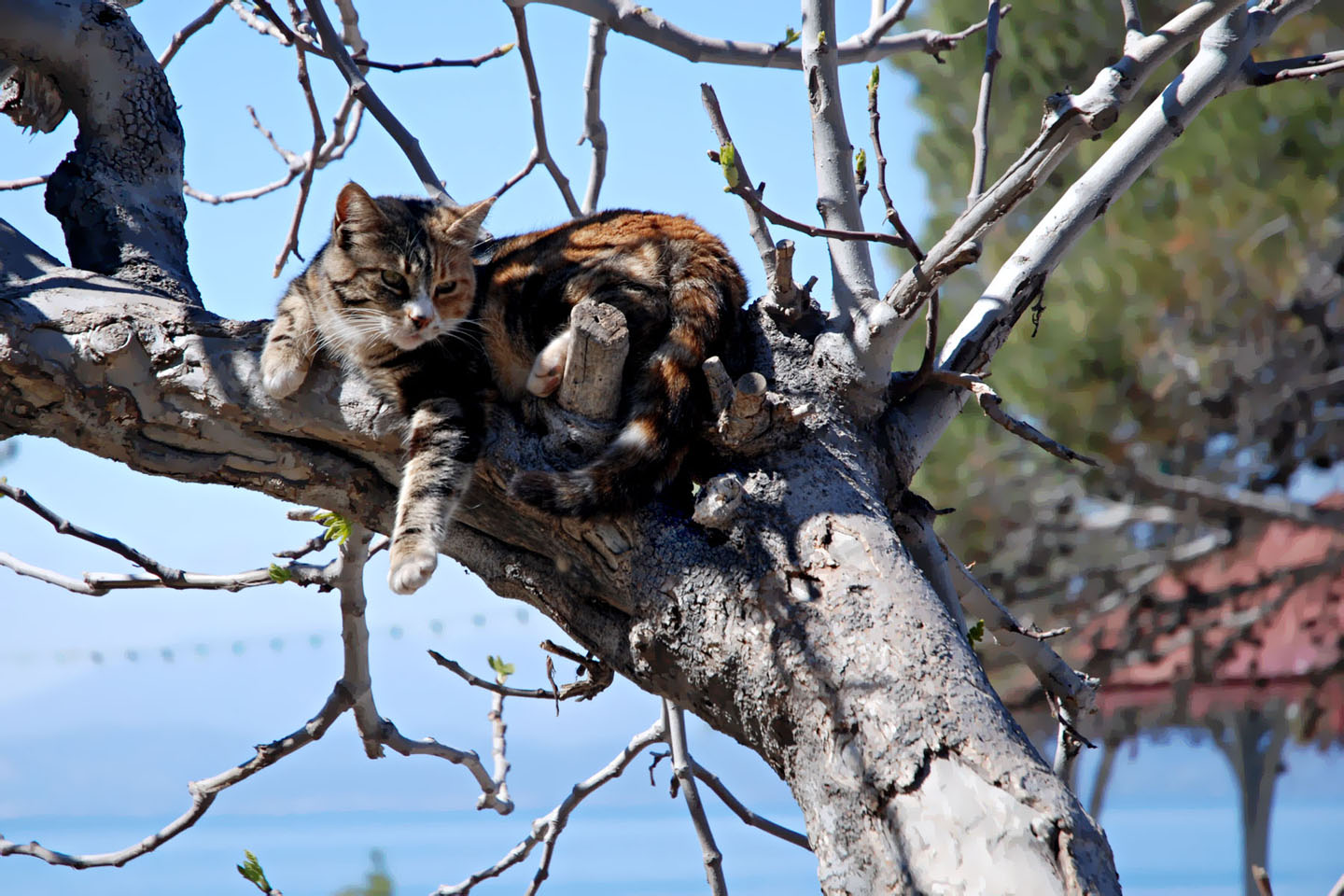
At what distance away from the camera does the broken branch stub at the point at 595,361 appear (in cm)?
180

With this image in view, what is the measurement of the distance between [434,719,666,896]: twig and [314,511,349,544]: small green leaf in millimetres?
912

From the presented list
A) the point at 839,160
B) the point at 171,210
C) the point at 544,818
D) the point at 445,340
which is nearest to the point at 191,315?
the point at 171,210

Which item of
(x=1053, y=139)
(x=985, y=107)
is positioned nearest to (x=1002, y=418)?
(x=1053, y=139)

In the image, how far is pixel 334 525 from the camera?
216cm

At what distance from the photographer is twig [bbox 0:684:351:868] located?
221 cm

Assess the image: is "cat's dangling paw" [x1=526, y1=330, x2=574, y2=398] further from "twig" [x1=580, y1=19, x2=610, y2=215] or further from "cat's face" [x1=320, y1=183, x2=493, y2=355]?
"twig" [x1=580, y1=19, x2=610, y2=215]

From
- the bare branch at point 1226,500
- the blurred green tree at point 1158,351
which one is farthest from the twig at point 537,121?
the bare branch at point 1226,500

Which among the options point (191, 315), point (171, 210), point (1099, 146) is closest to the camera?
point (191, 315)

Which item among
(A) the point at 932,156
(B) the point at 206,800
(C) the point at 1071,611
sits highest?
(A) the point at 932,156

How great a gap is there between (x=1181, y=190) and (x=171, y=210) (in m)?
7.44

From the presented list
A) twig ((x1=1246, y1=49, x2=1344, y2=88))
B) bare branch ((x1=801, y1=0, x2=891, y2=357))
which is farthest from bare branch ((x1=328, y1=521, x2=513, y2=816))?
twig ((x1=1246, y1=49, x2=1344, y2=88))

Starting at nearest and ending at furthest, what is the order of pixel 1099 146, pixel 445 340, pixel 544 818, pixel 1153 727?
pixel 445 340, pixel 544 818, pixel 1099 146, pixel 1153 727

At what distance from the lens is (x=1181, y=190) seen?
297 inches

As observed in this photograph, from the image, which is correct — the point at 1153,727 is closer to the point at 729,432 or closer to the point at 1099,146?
the point at 1099,146
